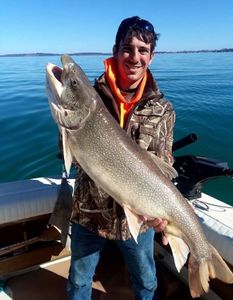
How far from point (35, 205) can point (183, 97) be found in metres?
14.0

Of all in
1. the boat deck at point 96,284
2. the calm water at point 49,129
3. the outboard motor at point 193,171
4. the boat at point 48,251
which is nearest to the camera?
the boat at point 48,251

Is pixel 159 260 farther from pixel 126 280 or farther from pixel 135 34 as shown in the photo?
pixel 135 34

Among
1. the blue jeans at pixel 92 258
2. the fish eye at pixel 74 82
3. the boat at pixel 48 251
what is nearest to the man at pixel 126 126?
the blue jeans at pixel 92 258

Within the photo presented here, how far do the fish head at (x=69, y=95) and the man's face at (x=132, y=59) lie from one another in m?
0.50

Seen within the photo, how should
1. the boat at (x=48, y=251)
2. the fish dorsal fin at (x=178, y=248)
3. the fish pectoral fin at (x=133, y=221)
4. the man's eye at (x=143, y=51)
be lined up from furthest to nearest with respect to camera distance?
the boat at (x=48, y=251)
the fish dorsal fin at (x=178, y=248)
the man's eye at (x=143, y=51)
the fish pectoral fin at (x=133, y=221)

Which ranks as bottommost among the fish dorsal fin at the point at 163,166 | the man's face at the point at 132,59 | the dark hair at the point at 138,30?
the fish dorsal fin at the point at 163,166

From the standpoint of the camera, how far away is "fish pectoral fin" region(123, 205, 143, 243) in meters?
2.71

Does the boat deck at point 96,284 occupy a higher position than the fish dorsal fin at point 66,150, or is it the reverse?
the fish dorsal fin at point 66,150

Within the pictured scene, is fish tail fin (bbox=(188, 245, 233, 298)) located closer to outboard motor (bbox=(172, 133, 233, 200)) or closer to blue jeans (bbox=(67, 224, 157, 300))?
blue jeans (bbox=(67, 224, 157, 300))

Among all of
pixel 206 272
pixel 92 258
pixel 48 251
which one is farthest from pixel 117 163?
pixel 48 251

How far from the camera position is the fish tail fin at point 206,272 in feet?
9.57

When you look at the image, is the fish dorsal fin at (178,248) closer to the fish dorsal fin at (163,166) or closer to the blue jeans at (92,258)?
the blue jeans at (92,258)

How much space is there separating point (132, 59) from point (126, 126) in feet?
1.80

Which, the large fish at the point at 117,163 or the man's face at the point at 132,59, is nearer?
the large fish at the point at 117,163
